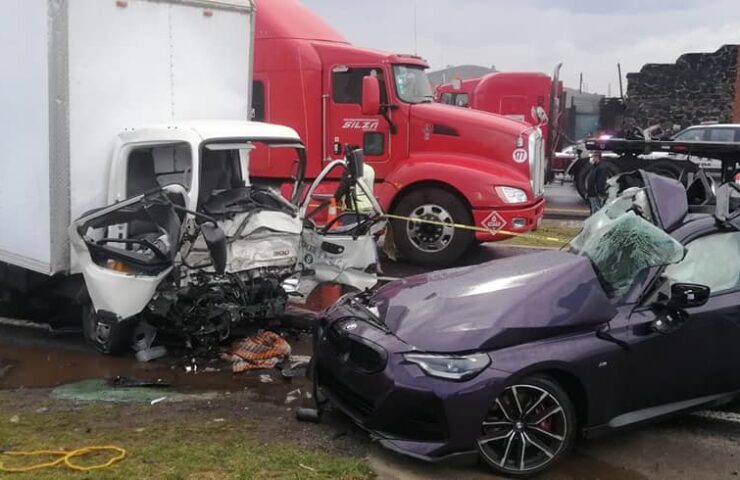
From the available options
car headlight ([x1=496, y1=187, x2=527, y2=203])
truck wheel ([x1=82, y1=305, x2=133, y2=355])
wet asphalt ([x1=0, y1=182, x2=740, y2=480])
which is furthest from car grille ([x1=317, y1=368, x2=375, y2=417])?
car headlight ([x1=496, y1=187, x2=527, y2=203])

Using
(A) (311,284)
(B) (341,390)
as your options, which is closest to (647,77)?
(A) (311,284)

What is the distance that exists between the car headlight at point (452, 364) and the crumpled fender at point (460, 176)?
557 cm

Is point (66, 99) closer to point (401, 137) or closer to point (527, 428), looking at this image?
point (527, 428)

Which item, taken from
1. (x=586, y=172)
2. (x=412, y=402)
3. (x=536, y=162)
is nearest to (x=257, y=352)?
(x=412, y=402)

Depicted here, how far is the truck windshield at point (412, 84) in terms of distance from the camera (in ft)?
32.6

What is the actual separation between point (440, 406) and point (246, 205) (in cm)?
292

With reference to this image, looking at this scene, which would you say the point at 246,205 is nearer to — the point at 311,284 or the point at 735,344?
the point at 311,284

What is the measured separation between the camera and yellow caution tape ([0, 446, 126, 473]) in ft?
13.5

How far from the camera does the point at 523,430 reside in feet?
13.6

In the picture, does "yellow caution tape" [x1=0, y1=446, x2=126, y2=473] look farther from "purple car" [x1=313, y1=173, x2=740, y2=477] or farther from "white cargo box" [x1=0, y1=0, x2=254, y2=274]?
"white cargo box" [x1=0, y1=0, x2=254, y2=274]

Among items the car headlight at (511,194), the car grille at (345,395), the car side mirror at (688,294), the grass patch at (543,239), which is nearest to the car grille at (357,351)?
the car grille at (345,395)

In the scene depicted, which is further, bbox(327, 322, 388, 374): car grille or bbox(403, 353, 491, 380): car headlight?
bbox(327, 322, 388, 374): car grille

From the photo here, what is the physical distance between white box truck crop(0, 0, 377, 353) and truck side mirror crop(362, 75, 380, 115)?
2.87m

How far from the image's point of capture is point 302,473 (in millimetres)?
4078
